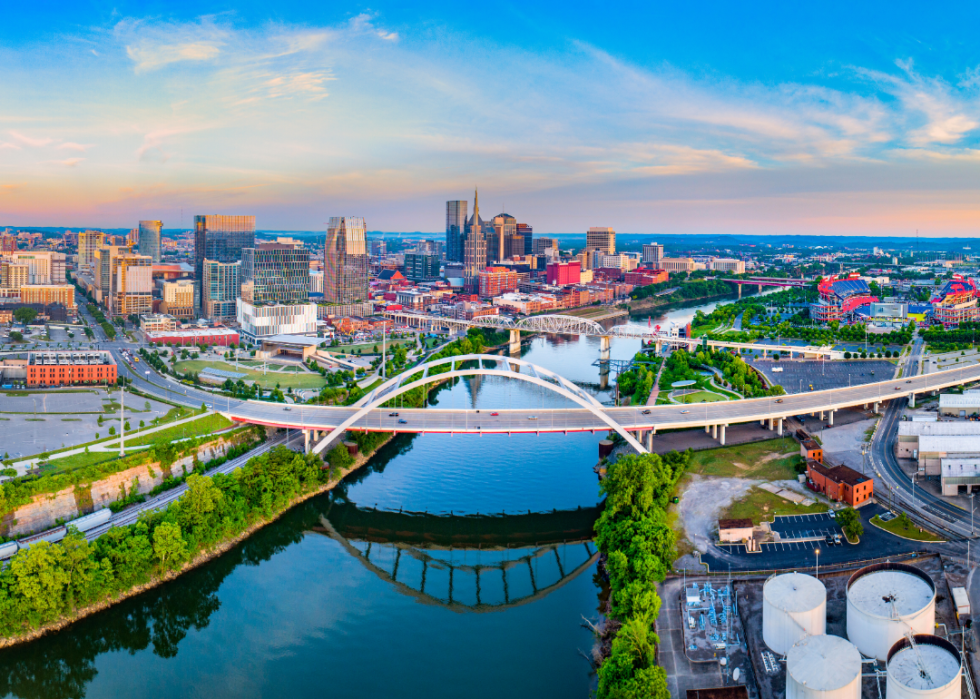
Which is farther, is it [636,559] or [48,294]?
[48,294]

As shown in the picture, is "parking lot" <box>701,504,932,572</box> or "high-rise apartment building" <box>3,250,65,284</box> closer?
"parking lot" <box>701,504,932,572</box>

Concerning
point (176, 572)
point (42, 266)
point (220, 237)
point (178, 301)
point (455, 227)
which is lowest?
point (176, 572)

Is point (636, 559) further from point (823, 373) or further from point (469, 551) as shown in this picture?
point (823, 373)

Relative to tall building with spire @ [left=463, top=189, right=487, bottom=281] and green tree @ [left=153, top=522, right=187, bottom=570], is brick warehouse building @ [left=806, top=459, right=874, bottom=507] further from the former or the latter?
tall building with spire @ [left=463, top=189, right=487, bottom=281]

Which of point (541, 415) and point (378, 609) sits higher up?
point (541, 415)

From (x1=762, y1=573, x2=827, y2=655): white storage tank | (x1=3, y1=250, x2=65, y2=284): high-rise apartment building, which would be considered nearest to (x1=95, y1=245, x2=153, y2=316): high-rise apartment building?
(x1=3, y1=250, x2=65, y2=284): high-rise apartment building

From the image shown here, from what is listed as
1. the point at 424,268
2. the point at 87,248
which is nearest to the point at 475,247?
the point at 424,268
